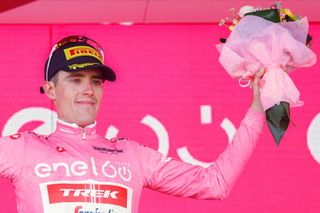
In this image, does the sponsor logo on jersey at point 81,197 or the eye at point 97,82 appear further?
the eye at point 97,82

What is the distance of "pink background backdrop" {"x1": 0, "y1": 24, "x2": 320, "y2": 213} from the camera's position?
11.9ft

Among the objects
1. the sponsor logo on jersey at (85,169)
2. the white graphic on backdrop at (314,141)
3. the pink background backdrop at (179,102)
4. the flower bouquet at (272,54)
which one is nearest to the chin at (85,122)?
the sponsor logo on jersey at (85,169)

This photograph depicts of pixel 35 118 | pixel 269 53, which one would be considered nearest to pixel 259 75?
pixel 269 53

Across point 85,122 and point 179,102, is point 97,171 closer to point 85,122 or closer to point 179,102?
point 85,122

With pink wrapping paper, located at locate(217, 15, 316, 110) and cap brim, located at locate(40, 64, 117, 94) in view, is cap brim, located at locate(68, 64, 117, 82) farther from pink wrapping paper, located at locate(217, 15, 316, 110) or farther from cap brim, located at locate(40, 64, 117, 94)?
pink wrapping paper, located at locate(217, 15, 316, 110)

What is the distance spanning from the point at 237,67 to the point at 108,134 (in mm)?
1507

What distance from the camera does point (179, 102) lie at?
12.0 feet

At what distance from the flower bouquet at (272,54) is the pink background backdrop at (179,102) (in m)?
1.41

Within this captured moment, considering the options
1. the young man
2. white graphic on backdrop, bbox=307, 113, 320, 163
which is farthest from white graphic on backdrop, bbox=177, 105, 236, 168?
the young man

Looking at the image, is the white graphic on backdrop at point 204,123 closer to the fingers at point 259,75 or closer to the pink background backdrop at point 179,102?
the pink background backdrop at point 179,102

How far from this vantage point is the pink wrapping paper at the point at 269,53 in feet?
7.12

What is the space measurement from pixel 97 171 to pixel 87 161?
4cm

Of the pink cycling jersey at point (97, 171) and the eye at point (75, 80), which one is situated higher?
the eye at point (75, 80)

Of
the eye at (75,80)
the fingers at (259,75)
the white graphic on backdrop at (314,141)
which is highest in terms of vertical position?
the eye at (75,80)
